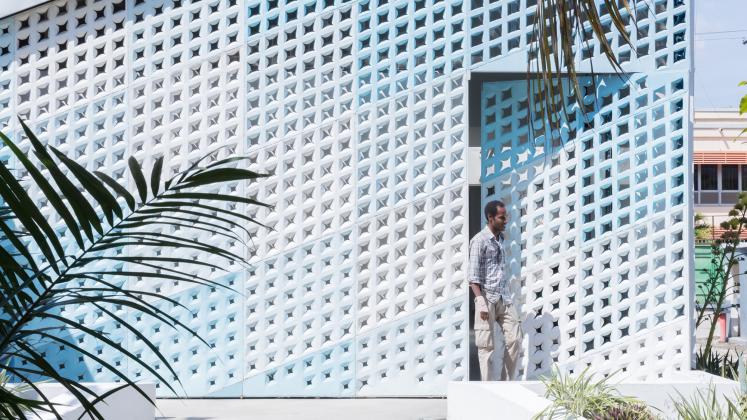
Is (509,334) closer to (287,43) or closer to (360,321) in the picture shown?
(360,321)

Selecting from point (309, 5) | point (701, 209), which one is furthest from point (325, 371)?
point (701, 209)

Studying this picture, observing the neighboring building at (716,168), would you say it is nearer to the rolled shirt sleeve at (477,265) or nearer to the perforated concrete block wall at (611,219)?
the perforated concrete block wall at (611,219)

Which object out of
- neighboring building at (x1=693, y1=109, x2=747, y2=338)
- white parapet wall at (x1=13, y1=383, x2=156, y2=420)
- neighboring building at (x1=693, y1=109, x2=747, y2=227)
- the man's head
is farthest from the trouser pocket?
neighboring building at (x1=693, y1=109, x2=747, y2=227)

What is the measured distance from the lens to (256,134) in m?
7.89

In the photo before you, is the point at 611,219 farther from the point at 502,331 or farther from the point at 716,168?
the point at 716,168

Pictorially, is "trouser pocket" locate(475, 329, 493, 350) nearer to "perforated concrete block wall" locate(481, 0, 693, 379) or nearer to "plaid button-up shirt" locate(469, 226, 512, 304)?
"plaid button-up shirt" locate(469, 226, 512, 304)

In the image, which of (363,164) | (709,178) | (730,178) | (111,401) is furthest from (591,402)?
(730,178)

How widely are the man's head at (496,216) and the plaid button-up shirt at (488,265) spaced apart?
5 cm

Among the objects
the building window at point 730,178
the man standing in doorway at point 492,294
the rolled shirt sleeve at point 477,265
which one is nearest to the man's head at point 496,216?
the man standing in doorway at point 492,294

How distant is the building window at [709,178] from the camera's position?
36875 mm

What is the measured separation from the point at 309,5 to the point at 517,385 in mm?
3536

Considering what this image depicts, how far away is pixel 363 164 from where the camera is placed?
7910mm

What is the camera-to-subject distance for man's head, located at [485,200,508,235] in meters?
7.75

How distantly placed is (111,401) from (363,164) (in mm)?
2744
